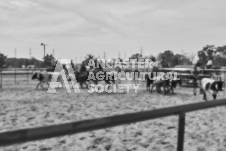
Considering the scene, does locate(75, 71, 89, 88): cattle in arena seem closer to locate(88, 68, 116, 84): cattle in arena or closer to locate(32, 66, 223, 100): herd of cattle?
locate(32, 66, 223, 100): herd of cattle

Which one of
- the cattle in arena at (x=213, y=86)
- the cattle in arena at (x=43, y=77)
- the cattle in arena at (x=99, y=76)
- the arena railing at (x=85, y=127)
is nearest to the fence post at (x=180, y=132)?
the arena railing at (x=85, y=127)

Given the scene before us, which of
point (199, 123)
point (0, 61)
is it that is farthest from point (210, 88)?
point (0, 61)

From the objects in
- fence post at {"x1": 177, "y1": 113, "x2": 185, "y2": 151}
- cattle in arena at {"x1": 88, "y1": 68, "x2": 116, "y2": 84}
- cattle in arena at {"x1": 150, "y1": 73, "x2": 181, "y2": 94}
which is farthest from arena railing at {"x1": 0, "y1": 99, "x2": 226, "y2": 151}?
cattle in arena at {"x1": 88, "y1": 68, "x2": 116, "y2": 84}

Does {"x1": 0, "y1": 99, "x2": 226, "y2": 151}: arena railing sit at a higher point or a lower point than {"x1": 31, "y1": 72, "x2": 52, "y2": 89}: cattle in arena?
higher

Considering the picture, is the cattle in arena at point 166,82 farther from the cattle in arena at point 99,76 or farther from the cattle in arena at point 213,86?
the cattle in arena at point 99,76

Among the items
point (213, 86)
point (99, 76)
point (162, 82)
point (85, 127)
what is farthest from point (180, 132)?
point (99, 76)

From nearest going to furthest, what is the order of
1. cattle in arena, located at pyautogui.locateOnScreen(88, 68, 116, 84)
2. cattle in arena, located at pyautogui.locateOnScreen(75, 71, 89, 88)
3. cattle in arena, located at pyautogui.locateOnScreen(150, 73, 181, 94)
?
1. cattle in arena, located at pyautogui.locateOnScreen(150, 73, 181, 94)
2. cattle in arena, located at pyautogui.locateOnScreen(88, 68, 116, 84)
3. cattle in arena, located at pyautogui.locateOnScreen(75, 71, 89, 88)

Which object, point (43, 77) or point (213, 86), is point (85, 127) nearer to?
point (213, 86)

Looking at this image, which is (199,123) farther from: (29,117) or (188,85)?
(188,85)

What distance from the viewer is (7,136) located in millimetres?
1087

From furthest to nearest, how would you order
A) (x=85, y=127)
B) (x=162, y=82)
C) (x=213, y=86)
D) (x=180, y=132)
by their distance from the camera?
(x=162, y=82), (x=213, y=86), (x=180, y=132), (x=85, y=127)

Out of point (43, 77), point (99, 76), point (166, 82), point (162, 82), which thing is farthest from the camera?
point (43, 77)

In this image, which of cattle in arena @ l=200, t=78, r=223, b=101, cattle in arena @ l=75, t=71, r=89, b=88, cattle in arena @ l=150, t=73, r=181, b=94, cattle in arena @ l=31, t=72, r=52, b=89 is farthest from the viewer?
cattle in arena @ l=75, t=71, r=89, b=88

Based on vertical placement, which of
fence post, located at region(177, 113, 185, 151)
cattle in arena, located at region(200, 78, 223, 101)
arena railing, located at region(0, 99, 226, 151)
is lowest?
cattle in arena, located at region(200, 78, 223, 101)
